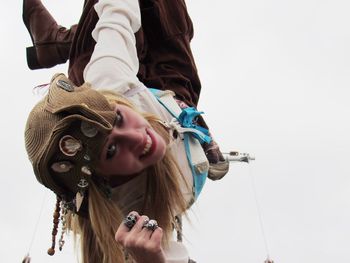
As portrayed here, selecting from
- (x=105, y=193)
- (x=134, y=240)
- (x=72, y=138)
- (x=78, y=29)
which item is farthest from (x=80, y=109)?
(x=78, y=29)

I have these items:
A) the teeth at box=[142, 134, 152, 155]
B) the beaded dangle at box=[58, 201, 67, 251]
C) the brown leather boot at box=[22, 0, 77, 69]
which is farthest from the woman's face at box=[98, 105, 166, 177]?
the brown leather boot at box=[22, 0, 77, 69]

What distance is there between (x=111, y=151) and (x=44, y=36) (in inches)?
24.9

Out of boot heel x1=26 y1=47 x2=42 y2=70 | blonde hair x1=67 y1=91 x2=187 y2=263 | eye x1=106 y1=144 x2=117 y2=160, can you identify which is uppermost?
boot heel x1=26 y1=47 x2=42 y2=70

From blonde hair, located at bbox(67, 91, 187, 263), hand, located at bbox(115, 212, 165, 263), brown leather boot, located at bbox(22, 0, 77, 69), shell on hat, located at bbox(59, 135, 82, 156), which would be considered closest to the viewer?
hand, located at bbox(115, 212, 165, 263)

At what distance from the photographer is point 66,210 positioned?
→ 3.96ft

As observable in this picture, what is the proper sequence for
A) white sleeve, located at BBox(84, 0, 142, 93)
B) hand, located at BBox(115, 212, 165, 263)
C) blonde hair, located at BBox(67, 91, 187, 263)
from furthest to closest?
white sleeve, located at BBox(84, 0, 142, 93), blonde hair, located at BBox(67, 91, 187, 263), hand, located at BBox(115, 212, 165, 263)

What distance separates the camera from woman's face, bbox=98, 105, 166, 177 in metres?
1.12

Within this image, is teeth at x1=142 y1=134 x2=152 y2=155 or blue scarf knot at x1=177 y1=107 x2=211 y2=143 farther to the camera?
blue scarf knot at x1=177 y1=107 x2=211 y2=143

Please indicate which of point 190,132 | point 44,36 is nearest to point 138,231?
point 190,132

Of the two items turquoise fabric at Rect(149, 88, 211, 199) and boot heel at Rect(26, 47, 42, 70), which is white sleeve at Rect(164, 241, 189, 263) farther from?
boot heel at Rect(26, 47, 42, 70)

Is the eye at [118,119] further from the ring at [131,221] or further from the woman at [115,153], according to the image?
the ring at [131,221]

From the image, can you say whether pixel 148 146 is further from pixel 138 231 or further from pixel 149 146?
pixel 138 231

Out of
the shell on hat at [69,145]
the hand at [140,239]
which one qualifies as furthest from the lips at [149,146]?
the hand at [140,239]

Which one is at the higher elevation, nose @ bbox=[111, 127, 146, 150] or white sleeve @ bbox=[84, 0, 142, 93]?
white sleeve @ bbox=[84, 0, 142, 93]
